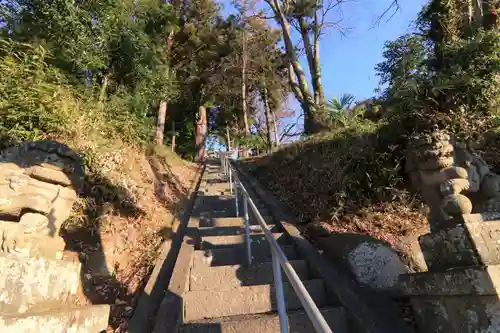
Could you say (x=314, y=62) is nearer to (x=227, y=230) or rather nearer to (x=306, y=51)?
(x=306, y=51)

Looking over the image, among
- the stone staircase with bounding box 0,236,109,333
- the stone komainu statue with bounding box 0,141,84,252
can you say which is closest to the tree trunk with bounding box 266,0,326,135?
the stone komainu statue with bounding box 0,141,84,252

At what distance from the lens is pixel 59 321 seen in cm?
198

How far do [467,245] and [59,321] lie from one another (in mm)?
2425

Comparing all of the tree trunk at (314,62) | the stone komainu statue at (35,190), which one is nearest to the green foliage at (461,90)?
the stone komainu statue at (35,190)

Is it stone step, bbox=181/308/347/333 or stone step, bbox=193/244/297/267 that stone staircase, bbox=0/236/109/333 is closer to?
stone step, bbox=181/308/347/333

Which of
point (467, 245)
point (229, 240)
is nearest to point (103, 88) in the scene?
point (229, 240)

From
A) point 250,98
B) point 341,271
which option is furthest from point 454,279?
point 250,98

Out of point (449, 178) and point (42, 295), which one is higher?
point (449, 178)

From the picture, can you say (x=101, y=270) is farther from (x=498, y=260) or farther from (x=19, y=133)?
(x=498, y=260)

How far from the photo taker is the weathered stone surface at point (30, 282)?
1.94 m

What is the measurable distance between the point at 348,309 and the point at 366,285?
40cm

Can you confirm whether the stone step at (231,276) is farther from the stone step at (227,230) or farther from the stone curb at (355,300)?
the stone step at (227,230)

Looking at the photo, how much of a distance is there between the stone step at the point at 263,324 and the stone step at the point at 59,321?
2.26 feet

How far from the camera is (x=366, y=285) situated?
314 centimetres
